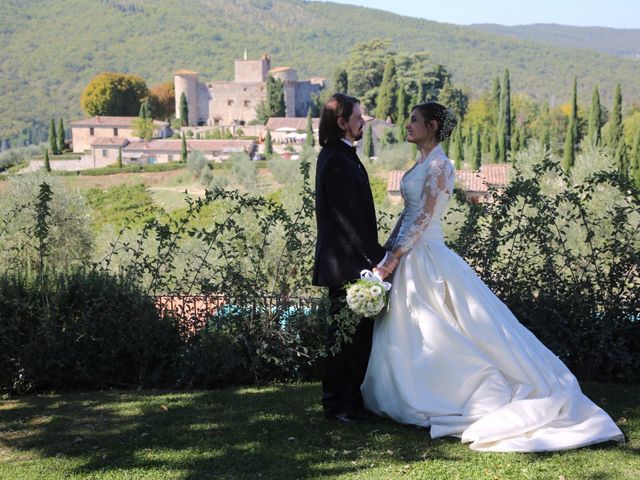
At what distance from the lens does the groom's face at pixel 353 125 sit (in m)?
4.25

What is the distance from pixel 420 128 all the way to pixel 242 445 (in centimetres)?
191

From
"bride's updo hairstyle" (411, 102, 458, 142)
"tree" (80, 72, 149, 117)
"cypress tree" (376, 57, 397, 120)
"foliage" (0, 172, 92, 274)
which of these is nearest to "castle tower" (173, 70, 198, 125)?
"tree" (80, 72, 149, 117)

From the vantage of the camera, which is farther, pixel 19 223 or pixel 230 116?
pixel 230 116

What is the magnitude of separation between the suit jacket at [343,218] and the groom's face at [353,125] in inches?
2.3

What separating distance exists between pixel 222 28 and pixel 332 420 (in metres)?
194

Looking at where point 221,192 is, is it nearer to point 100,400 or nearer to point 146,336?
point 146,336

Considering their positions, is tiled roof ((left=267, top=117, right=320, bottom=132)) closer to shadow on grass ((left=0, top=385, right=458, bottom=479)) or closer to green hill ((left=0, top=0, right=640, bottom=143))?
green hill ((left=0, top=0, right=640, bottom=143))

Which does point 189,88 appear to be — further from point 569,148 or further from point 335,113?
point 335,113

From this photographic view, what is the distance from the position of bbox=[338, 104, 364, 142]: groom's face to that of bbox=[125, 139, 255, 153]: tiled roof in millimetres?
70166

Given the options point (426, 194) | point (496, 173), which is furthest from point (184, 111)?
point (426, 194)

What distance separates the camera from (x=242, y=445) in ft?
13.5

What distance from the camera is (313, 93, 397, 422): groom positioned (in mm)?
4250

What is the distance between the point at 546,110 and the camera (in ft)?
245

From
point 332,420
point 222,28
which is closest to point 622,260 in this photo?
point 332,420
